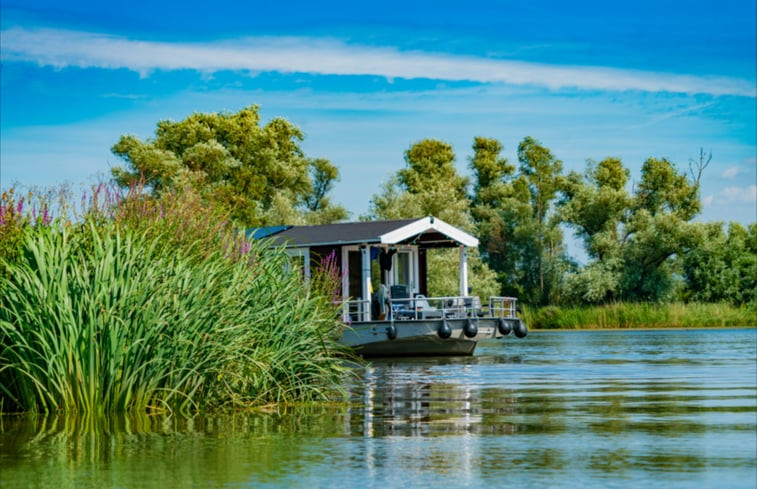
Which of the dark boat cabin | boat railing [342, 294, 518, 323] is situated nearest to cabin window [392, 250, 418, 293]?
the dark boat cabin

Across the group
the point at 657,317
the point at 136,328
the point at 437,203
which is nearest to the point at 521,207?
the point at 437,203

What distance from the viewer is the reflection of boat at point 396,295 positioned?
2911 cm

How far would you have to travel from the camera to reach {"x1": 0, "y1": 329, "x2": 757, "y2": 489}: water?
28.5ft

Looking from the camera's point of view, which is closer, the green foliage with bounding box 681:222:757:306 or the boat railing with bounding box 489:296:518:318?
the boat railing with bounding box 489:296:518:318

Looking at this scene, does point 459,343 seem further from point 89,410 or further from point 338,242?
point 89,410

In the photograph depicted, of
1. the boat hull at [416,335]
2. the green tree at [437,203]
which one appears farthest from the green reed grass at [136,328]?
the green tree at [437,203]

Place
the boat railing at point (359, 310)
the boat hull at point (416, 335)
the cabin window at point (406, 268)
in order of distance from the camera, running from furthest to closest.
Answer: the cabin window at point (406, 268) → the boat railing at point (359, 310) → the boat hull at point (416, 335)

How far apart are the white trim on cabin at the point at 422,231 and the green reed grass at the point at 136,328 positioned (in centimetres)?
1556

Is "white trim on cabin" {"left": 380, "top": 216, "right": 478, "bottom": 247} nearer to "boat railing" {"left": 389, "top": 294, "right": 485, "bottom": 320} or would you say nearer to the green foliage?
"boat railing" {"left": 389, "top": 294, "right": 485, "bottom": 320}

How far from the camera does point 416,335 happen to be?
29047 mm

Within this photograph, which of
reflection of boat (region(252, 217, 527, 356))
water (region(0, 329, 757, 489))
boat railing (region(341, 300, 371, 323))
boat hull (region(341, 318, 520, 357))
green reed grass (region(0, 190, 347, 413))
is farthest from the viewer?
boat railing (region(341, 300, 371, 323))

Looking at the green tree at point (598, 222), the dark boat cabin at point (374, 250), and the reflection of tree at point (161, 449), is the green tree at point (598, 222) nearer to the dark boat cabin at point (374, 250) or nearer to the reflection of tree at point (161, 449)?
the dark boat cabin at point (374, 250)

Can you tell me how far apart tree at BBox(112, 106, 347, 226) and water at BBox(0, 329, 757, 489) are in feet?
132

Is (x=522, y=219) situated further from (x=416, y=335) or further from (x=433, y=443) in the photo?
(x=433, y=443)
